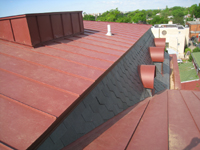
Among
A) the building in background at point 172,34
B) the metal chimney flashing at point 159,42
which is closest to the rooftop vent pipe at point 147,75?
the metal chimney flashing at point 159,42

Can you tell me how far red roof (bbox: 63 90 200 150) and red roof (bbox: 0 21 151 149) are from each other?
0.80 metres

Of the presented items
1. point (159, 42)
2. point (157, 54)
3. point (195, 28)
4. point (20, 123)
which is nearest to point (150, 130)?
point (20, 123)

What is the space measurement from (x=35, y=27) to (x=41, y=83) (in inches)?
114

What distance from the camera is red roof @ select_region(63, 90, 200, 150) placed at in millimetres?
2826

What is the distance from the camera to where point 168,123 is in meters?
3.79

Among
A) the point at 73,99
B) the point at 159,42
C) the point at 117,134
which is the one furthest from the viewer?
the point at 159,42

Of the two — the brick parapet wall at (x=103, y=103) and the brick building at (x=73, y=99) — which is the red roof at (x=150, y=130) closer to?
the brick building at (x=73, y=99)

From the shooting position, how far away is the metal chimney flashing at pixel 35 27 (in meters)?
4.88

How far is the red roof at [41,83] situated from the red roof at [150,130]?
80cm

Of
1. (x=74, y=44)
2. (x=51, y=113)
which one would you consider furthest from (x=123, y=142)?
(x=74, y=44)

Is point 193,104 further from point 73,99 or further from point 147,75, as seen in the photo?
point 73,99

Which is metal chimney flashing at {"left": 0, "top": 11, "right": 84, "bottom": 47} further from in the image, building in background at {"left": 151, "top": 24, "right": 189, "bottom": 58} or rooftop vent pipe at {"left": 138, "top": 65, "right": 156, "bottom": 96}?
building in background at {"left": 151, "top": 24, "right": 189, "bottom": 58}

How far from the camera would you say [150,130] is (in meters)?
3.40

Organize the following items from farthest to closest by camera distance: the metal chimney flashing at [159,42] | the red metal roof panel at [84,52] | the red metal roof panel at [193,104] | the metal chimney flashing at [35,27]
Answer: the metal chimney flashing at [159,42] → the metal chimney flashing at [35,27] → the red metal roof panel at [84,52] → the red metal roof panel at [193,104]
